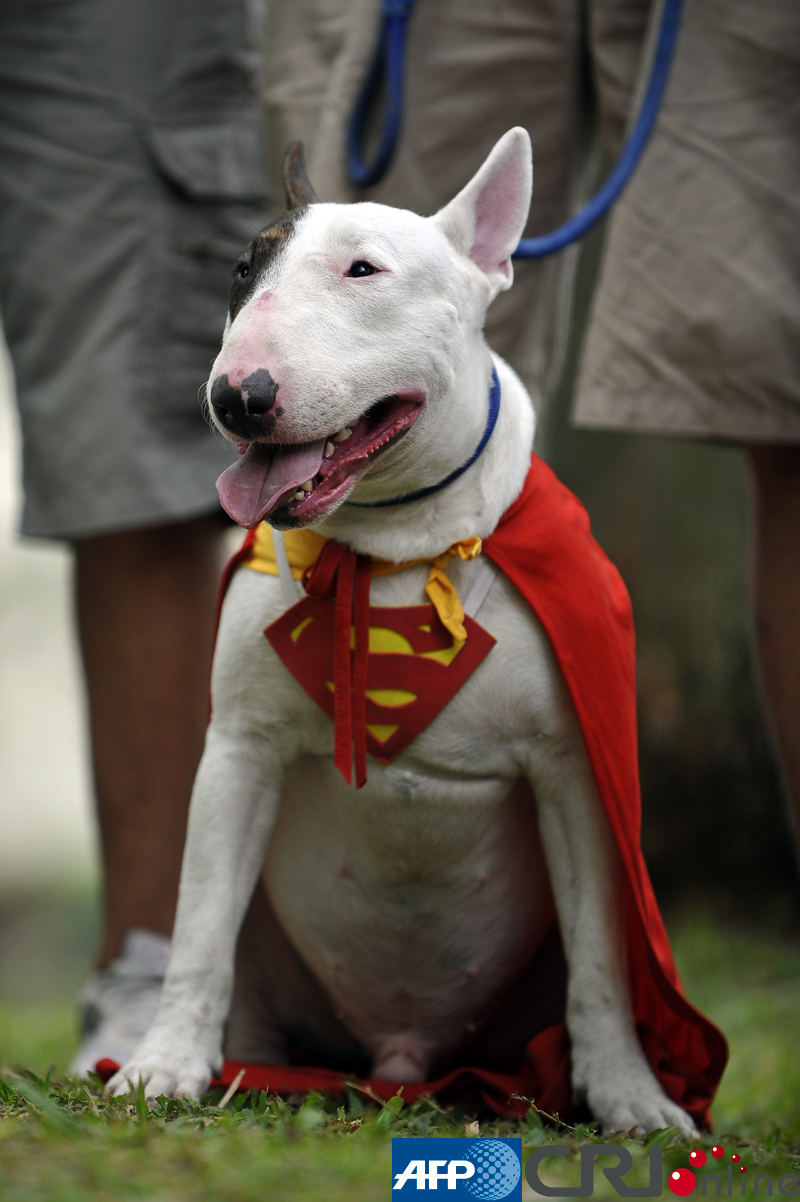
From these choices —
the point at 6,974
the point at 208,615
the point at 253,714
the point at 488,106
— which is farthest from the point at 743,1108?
the point at 6,974

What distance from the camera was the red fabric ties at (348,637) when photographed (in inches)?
81.1

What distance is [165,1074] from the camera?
80.6 inches

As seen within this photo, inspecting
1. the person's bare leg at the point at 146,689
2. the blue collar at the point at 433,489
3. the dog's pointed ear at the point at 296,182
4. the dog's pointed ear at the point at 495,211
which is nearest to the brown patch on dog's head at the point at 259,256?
the dog's pointed ear at the point at 296,182

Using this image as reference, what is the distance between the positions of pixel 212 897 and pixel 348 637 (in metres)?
0.52

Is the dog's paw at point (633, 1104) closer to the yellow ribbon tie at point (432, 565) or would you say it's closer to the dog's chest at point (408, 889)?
the dog's chest at point (408, 889)

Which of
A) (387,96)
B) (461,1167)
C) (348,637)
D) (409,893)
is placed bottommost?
(409,893)

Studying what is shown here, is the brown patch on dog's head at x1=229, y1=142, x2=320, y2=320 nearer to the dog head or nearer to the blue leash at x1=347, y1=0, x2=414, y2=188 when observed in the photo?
the dog head

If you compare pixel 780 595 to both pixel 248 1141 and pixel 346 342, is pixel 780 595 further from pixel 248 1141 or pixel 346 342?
pixel 248 1141

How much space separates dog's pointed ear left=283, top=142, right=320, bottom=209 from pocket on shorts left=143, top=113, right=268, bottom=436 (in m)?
0.84

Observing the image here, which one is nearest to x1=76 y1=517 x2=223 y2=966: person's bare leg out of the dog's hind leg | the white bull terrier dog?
the dog's hind leg

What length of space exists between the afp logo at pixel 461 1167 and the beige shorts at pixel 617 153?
1.50 meters

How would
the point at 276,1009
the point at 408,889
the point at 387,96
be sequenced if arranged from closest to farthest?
1. the point at 408,889
2. the point at 276,1009
3. the point at 387,96

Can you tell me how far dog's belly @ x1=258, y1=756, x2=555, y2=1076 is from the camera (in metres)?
2.19

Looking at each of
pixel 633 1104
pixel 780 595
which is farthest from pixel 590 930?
pixel 780 595
